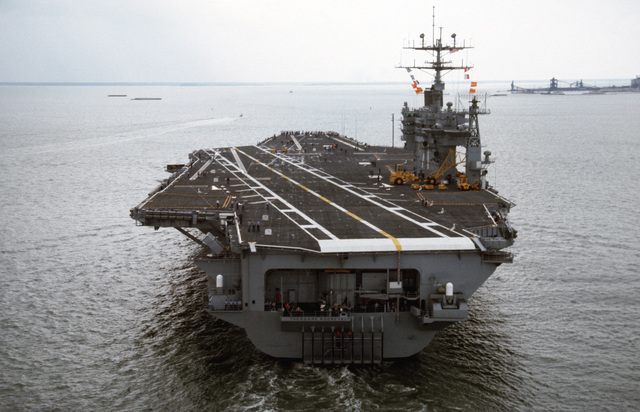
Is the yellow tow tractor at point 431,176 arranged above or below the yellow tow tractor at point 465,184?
above

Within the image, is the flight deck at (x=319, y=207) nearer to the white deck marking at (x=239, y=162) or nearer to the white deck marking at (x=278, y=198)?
the white deck marking at (x=278, y=198)

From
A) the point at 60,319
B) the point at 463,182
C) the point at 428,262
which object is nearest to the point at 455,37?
the point at 463,182

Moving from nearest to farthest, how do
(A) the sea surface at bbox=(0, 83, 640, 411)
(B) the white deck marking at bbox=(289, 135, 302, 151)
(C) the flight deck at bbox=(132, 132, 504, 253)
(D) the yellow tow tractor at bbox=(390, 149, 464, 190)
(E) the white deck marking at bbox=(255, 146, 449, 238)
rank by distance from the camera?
1. (A) the sea surface at bbox=(0, 83, 640, 411)
2. (C) the flight deck at bbox=(132, 132, 504, 253)
3. (E) the white deck marking at bbox=(255, 146, 449, 238)
4. (D) the yellow tow tractor at bbox=(390, 149, 464, 190)
5. (B) the white deck marking at bbox=(289, 135, 302, 151)

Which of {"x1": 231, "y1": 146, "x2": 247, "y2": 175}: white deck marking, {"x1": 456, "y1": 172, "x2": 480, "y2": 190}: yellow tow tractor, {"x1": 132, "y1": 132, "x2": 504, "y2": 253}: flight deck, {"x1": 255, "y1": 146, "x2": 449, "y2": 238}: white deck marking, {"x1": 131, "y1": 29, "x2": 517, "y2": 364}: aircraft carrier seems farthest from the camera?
{"x1": 231, "y1": 146, "x2": 247, "y2": 175}: white deck marking

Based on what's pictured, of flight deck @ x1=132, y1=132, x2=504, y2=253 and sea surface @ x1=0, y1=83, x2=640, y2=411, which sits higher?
flight deck @ x1=132, y1=132, x2=504, y2=253

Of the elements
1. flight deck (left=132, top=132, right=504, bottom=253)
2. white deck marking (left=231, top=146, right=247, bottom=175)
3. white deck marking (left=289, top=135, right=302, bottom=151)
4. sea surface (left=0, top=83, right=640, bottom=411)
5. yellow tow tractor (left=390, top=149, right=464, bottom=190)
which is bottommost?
sea surface (left=0, top=83, right=640, bottom=411)

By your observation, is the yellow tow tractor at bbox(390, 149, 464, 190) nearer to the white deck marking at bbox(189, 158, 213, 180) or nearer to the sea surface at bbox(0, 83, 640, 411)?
the sea surface at bbox(0, 83, 640, 411)

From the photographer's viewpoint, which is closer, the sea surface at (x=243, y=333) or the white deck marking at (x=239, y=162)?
the sea surface at (x=243, y=333)

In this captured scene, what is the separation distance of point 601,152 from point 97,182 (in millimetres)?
63027

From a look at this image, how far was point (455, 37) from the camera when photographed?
39.2 m

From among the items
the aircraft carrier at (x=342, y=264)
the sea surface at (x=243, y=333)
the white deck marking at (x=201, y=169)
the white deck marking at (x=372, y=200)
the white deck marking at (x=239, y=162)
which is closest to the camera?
the sea surface at (x=243, y=333)

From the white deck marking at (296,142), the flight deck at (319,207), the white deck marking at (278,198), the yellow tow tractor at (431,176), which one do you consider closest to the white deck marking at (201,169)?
the flight deck at (319,207)

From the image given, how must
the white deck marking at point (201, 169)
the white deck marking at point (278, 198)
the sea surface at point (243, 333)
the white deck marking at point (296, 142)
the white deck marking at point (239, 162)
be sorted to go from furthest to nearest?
the white deck marking at point (296, 142) → the white deck marking at point (239, 162) → the white deck marking at point (201, 169) → the white deck marking at point (278, 198) → the sea surface at point (243, 333)

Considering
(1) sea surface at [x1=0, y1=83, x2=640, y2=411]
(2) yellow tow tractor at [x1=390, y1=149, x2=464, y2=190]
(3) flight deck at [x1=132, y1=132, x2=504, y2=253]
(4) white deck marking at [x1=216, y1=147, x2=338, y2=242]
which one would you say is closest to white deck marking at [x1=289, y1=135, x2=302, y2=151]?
(4) white deck marking at [x1=216, y1=147, x2=338, y2=242]
